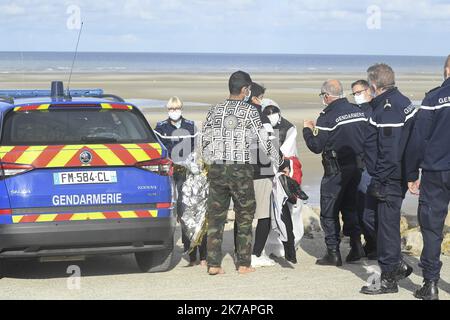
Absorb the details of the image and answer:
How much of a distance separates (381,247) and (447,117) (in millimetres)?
1256

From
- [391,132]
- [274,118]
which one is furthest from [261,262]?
[391,132]

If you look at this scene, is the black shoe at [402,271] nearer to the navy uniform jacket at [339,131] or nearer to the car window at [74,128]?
the navy uniform jacket at [339,131]

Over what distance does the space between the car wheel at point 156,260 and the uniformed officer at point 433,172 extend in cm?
238

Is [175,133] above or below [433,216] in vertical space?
above

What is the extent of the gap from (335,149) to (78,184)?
2.70 m

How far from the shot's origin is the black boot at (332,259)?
29.6 ft

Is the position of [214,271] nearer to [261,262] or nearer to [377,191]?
[261,262]

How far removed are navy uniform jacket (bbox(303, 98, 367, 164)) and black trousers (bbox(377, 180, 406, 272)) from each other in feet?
4.54

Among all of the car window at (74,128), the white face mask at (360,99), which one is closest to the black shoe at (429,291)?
the car window at (74,128)

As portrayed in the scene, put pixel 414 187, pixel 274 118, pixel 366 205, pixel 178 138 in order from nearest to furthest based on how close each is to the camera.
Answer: pixel 414 187, pixel 366 205, pixel 274 118, pixel 178 138

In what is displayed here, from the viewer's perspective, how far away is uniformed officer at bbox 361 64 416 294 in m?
7.64

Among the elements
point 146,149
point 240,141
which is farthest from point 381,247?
point 146,149

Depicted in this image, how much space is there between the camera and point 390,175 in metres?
7.65
